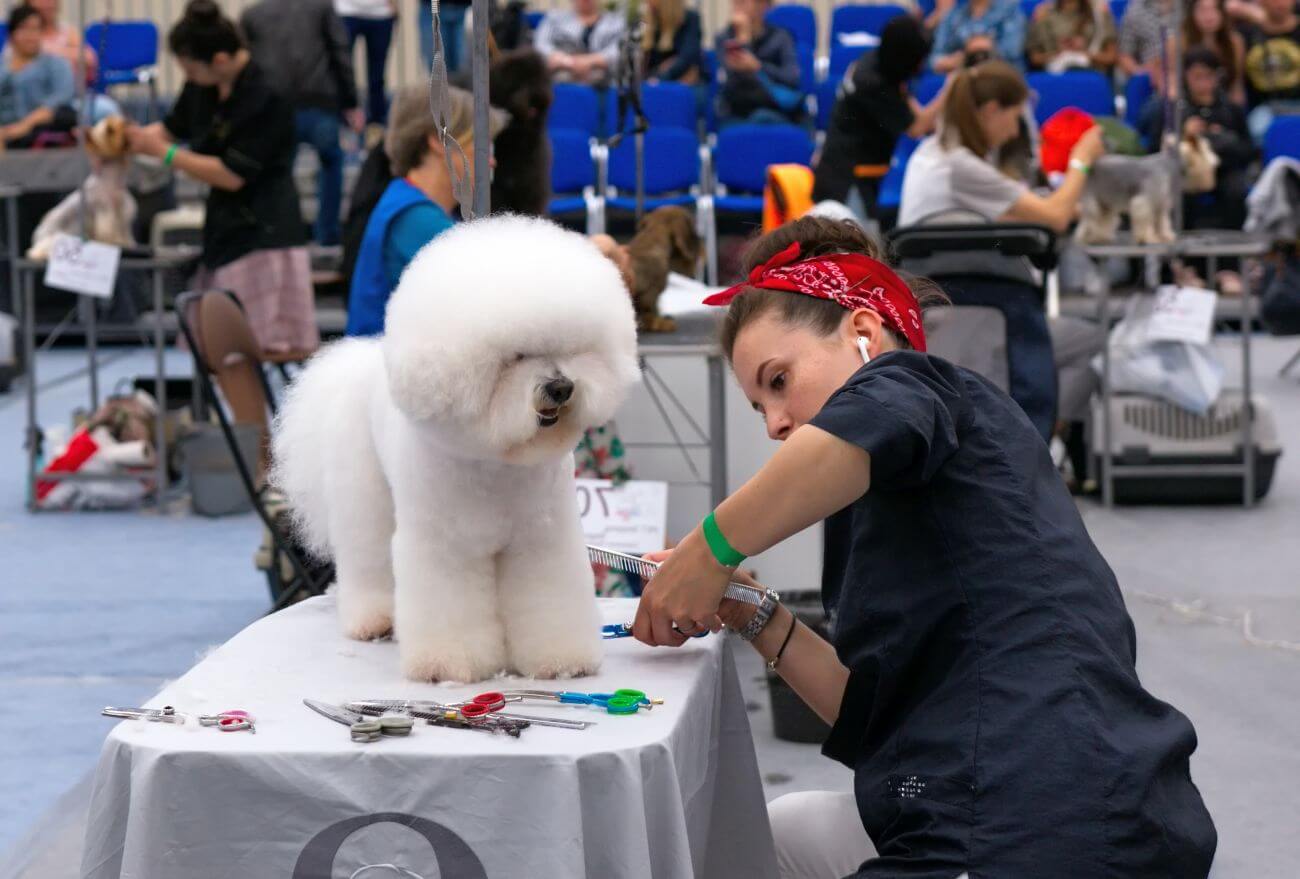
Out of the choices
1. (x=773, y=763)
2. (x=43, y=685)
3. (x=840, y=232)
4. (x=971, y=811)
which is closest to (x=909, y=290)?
(x=840, y=232)

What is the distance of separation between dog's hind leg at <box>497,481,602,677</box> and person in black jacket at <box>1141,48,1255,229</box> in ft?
23.4

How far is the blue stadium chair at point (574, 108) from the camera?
8578mm

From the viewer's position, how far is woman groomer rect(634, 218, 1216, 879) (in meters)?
1.34

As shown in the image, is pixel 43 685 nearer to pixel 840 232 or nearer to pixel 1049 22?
pixel 840 232

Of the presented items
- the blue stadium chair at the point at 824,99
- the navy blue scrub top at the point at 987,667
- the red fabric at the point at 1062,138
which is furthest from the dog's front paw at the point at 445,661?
the blue stadium chair at the point at 824,99

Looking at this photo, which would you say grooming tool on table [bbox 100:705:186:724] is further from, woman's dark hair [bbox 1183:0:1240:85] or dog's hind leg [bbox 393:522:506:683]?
woman's dark hair [bbox 1183:0:1240:85]

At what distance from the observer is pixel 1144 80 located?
8.83 m

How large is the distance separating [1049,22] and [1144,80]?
0.63 metres

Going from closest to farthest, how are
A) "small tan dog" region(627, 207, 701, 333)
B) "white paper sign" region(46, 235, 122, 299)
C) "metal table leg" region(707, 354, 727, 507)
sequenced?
"metal table leg" region(707, 354, 727, 507) → "small tan dog" region(627, 207, 701, 333) → "white paper sign" region(46, 235, 122, 299)

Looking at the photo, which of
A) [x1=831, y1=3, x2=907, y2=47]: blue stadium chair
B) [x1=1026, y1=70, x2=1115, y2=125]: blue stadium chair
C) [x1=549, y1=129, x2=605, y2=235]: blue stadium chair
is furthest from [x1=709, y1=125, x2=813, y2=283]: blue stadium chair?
[x1=831, y1=3, x2=907, y2=47]: blue stadium chair

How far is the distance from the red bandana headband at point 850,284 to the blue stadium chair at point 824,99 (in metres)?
7.51

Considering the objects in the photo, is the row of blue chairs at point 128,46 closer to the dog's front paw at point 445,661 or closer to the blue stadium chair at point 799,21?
the blue stadium chair at point 799,21

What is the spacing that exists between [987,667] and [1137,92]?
8176 millimetres

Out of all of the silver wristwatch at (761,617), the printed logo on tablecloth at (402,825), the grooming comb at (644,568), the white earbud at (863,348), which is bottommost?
the printed logo on tablecloth at (402,825)
